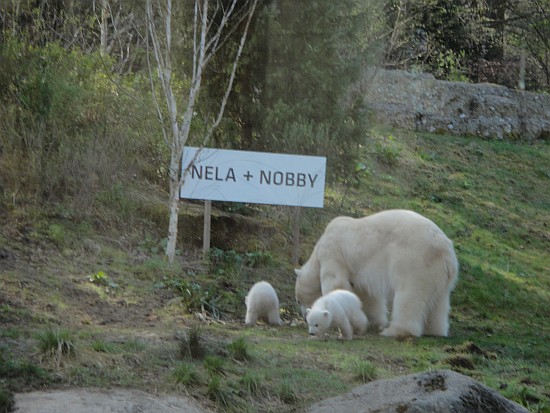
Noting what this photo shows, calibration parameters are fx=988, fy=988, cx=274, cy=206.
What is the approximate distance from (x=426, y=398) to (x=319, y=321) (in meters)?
4.09

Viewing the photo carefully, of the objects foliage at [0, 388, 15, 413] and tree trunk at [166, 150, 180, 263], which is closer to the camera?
foliage at [0, 388, 15, 413]

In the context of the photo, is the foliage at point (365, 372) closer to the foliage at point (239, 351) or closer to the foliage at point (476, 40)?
the foliage at point (239, 351)

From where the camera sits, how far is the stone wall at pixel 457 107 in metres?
26.1

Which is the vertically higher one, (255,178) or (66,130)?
(66,130)

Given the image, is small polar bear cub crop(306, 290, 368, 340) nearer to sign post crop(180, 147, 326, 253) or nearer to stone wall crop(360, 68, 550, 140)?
sign post crop(180, 147, 326, 253)

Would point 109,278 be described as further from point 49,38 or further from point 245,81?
point 49,38

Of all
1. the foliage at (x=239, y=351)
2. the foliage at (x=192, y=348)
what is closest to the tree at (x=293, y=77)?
the foliage at (x=239, y=351)

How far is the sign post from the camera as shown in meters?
15.3

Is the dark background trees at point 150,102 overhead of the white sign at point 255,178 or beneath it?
overhead

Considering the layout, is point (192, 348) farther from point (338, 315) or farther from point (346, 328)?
point (346, 328)

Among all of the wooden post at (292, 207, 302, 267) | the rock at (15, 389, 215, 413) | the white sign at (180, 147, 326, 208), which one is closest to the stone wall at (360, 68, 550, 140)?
the wooden post at (292, 207, 302, 267)

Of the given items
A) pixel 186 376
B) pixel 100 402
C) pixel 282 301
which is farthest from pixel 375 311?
pixel 100 402

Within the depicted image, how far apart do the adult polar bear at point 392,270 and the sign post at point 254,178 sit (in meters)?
2.00

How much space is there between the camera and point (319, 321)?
1141cm
